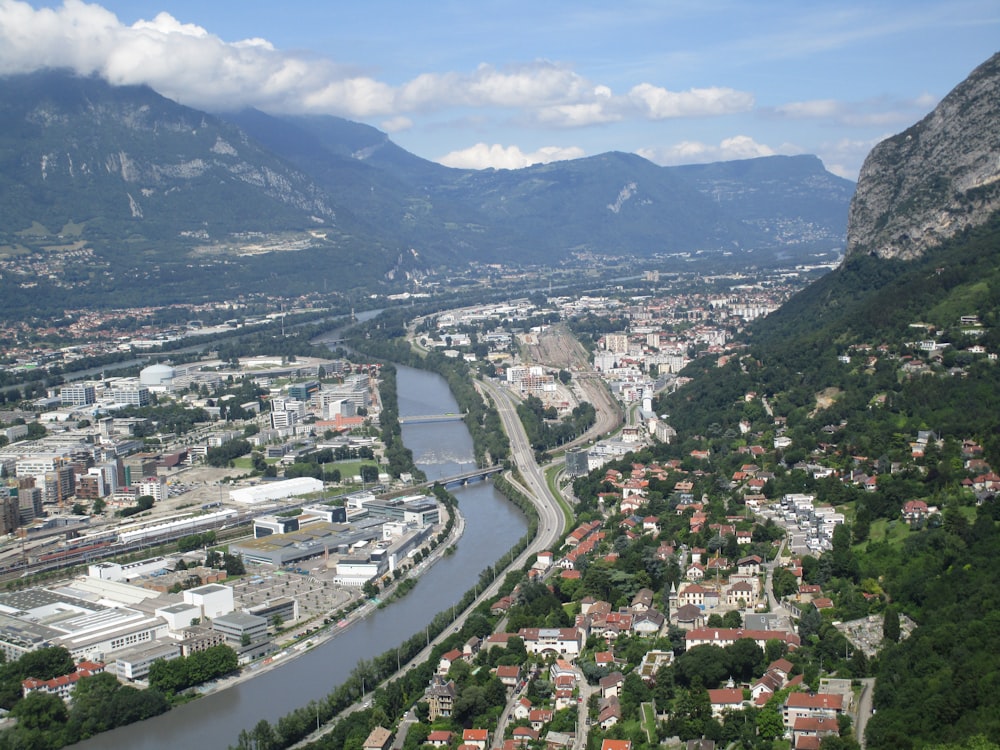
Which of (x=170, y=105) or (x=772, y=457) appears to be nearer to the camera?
(x=772, y=457)

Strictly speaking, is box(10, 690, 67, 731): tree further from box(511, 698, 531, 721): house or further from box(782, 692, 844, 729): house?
box(782, 692, 844, 729): house

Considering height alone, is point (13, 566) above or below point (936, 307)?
below

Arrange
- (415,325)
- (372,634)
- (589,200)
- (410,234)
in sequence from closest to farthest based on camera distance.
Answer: (372,634), (415,325), (410,234), (589,200)

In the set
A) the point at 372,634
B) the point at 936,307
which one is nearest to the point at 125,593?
the point at 372,634

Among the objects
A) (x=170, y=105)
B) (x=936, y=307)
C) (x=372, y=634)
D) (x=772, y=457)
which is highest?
(x=170, y=105)

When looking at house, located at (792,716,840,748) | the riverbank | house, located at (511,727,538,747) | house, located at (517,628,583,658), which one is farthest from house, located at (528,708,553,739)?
the riverbank

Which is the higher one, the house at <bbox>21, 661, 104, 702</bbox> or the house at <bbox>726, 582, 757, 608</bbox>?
the house at <bbox>726, 582, 757, 608</bbox>

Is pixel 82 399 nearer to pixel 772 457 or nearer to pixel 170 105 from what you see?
pixel 772 457
